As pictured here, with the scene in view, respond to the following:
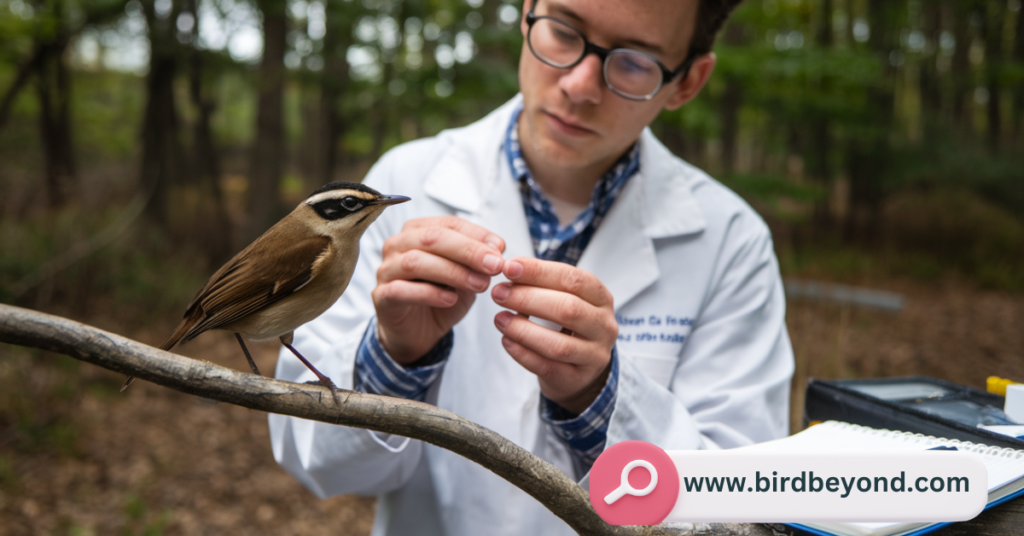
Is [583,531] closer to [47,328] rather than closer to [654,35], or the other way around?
[47,328]

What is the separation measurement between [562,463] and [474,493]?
1.01 feet

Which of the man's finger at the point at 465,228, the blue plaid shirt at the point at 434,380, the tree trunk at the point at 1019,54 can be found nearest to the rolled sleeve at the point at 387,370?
the blue plaid shirt at the point at 434,380

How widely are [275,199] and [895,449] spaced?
9.29 m

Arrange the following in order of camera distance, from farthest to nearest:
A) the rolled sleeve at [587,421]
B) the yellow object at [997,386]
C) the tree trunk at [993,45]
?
1. the tree trunk at [993,45]
2. the rolled sleeve at [587,421]
3. the yellow object at [997,386]

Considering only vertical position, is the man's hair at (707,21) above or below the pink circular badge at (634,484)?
above

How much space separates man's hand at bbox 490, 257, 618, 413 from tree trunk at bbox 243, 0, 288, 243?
7.92 m

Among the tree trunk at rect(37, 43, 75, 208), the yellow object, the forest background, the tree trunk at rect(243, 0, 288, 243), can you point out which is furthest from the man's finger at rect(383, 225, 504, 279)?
the tree trunk at rect(37, 43, 75, 208)

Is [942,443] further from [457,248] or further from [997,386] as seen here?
[457,248]

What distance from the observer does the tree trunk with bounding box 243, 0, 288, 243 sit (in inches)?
333

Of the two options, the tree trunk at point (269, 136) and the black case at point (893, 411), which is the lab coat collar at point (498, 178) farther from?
the tree trunk at point (269, 136)

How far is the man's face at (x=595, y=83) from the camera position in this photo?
5.91 feet

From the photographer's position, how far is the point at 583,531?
1084mm

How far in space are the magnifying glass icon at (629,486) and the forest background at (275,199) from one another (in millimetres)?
3929

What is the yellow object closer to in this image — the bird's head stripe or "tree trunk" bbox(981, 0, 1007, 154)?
the bird's head stripe
